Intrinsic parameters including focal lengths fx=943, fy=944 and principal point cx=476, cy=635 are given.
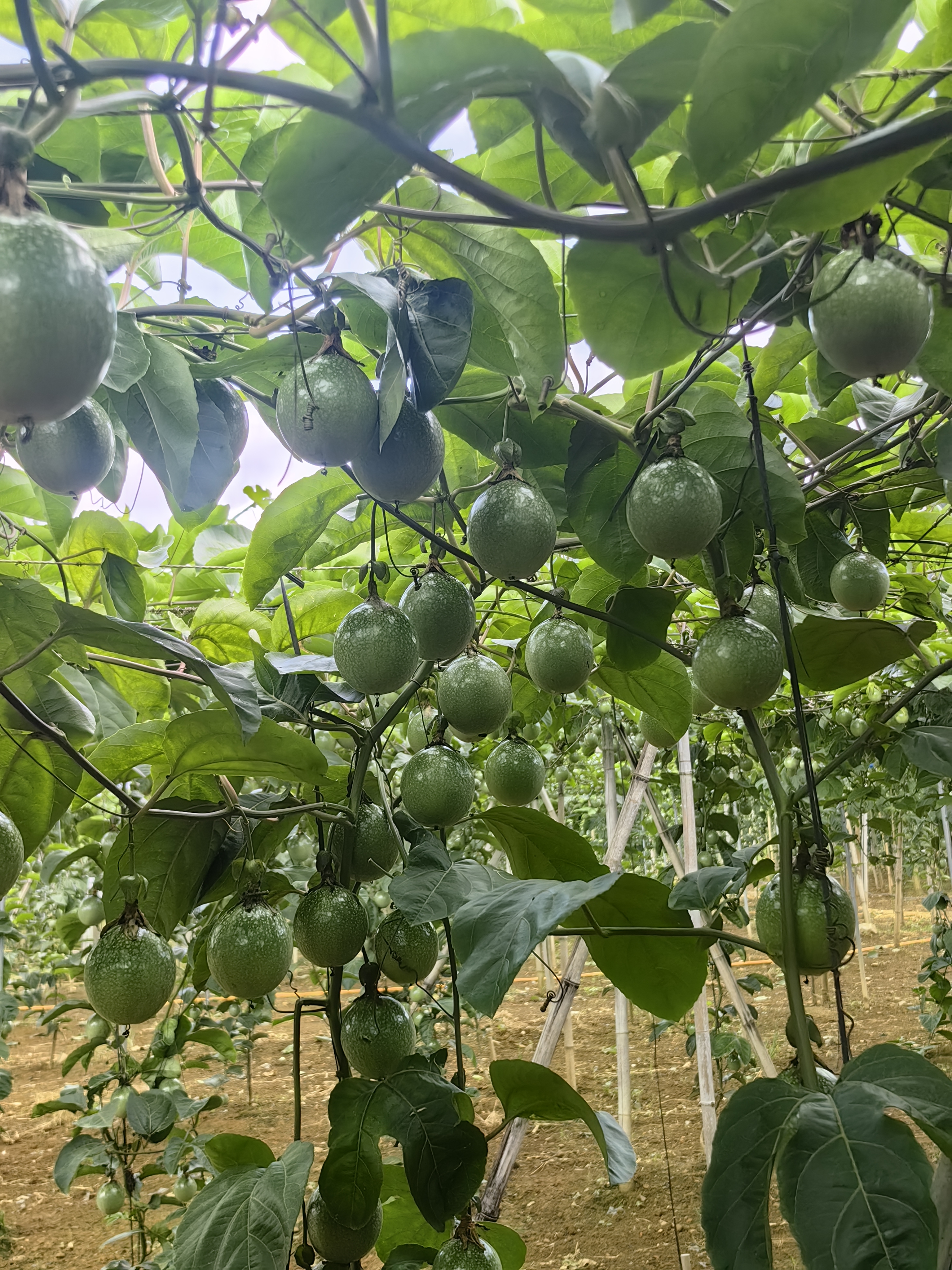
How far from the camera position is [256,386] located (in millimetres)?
1201

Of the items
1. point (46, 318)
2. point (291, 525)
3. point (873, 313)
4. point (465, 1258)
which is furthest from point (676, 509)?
point (465, 1258)

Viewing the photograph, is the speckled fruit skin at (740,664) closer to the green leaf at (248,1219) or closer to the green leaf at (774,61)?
the green leaf at (774,61)

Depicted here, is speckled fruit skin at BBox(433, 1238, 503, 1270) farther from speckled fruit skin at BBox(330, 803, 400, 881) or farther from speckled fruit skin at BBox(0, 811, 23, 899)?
speckled fruit skin at BBox(0, 811, 23, 899)

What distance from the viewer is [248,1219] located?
1.08 m

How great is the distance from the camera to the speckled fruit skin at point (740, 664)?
3.58 ft

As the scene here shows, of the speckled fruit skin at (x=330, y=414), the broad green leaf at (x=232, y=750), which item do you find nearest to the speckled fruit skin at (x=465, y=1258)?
the broad green leaf at (x=232, y=750)

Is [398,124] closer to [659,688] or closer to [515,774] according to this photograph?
[659,688]

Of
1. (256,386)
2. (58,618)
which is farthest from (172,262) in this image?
(58,618)

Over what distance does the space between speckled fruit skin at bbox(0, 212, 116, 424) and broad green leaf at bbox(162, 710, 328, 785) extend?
524 mm

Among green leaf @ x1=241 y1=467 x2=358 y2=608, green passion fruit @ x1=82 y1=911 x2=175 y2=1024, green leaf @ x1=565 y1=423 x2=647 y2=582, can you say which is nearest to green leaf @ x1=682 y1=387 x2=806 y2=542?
green leaf @ x1=565 y1=423 x2=647 y2=582

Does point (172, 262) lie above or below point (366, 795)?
above

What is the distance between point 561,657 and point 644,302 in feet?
1.94

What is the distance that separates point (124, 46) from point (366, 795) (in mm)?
1010

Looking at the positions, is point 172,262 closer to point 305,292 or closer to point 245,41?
point 305,292
